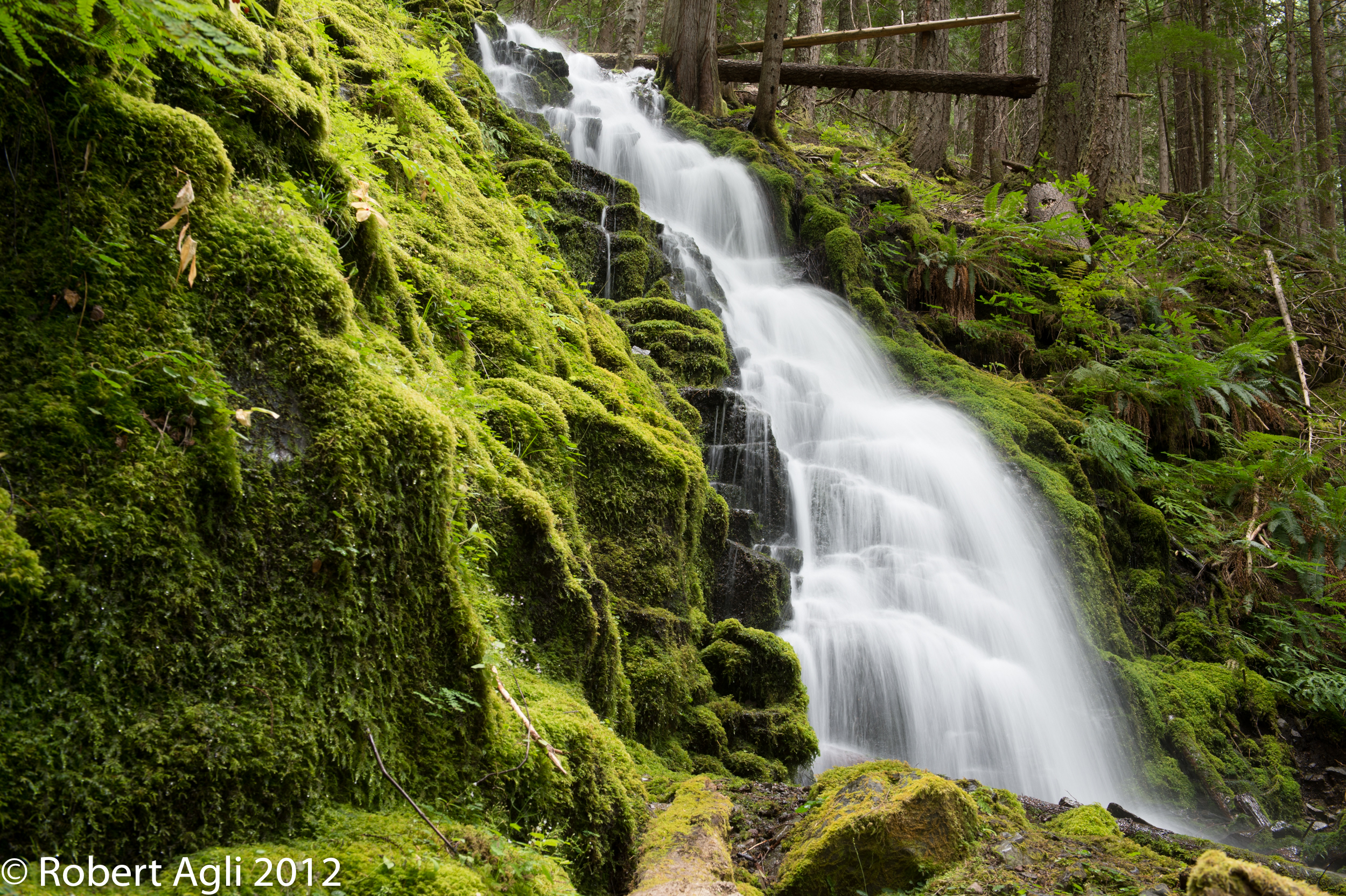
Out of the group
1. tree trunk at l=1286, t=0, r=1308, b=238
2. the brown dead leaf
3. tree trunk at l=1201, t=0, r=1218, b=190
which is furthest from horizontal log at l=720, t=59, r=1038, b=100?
the brown dead leaf

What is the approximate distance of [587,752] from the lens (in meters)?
2.95

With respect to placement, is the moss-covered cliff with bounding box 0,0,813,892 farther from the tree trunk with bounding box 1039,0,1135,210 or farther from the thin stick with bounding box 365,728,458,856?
the tree trunk with bounding box 1039,0,1135,210

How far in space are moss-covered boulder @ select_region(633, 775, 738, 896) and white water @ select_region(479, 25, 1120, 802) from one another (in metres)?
2.46

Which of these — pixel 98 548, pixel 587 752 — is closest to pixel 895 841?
pixel 587 752

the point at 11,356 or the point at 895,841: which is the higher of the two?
the point at 11,356

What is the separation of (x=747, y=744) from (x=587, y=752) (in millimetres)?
2198

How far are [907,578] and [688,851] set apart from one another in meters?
5.07

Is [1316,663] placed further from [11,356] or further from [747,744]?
[11,356]

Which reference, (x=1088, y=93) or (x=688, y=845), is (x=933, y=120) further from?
(x=688, y=845)

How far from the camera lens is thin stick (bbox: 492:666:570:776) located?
2.72m

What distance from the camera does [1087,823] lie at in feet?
13.9

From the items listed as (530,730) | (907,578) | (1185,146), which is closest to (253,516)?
(530,730)

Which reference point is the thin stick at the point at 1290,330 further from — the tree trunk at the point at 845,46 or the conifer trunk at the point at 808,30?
the tree trunk at the point at 845,46

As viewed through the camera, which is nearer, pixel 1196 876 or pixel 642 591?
pixel 1196 876
